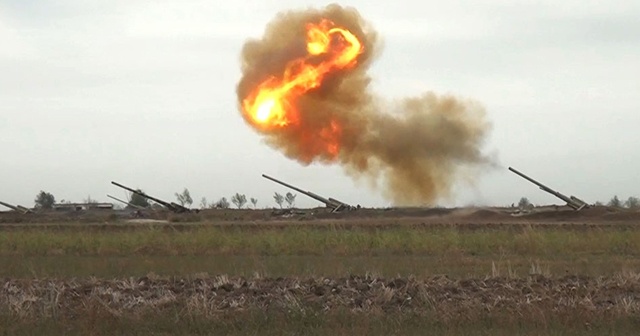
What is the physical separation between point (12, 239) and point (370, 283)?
22775 mm

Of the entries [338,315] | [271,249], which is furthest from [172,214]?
[338,315]

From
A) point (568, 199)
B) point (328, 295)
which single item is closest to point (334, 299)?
point (328, 295)

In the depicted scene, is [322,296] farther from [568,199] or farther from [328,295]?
[568,199]

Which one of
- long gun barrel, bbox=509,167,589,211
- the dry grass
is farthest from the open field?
long gun barrel, bbox=509,167,589,211

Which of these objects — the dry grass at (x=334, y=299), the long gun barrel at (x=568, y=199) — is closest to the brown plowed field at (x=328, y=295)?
the dry grass at (x=334, y=299)

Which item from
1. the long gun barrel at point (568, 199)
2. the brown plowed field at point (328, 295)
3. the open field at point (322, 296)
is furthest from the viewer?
the long gun barrel at point (568, 199)

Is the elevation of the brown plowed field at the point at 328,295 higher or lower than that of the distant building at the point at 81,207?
lower

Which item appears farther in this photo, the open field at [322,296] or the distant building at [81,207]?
the distant building at [81,207]

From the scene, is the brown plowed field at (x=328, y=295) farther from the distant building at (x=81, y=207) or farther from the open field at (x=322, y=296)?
the distant building at (x=81, y=207)

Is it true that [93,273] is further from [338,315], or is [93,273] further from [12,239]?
[12,239]

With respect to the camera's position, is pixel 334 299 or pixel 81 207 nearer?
pixel 334 299

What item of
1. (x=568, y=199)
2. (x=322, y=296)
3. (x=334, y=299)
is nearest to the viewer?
(x=334, y=299)

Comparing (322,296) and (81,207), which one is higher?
(81,207)

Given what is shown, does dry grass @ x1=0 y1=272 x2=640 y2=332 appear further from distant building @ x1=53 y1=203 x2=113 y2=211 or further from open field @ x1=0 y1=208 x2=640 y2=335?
distant building @ x1=53 y1=203 x2=113 y2=211
